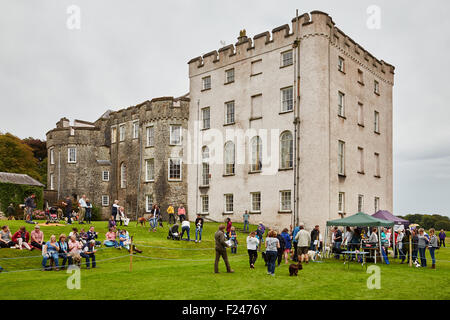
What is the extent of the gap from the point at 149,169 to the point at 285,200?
15213mm

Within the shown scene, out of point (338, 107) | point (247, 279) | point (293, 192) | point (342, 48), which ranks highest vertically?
point (342, 48)

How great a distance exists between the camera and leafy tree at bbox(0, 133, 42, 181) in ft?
198

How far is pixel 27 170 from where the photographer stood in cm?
6169

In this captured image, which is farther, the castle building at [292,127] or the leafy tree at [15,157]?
the leafy tree at [15,157]

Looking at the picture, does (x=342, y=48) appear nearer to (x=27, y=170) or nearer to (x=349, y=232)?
(x=349, y=232)

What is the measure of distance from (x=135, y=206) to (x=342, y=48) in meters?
24.7

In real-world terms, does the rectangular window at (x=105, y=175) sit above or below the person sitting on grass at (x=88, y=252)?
above

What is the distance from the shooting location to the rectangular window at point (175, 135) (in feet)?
134

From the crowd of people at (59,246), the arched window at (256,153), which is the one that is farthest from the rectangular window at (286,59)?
the crowd of people at (59,246)

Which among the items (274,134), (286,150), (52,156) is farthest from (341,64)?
(52,156)

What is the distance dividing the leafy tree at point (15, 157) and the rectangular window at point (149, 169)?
27.7 m

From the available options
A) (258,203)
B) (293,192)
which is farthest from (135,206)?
(293,192)

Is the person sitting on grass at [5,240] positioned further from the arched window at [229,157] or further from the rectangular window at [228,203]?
the arched window at [229,157]

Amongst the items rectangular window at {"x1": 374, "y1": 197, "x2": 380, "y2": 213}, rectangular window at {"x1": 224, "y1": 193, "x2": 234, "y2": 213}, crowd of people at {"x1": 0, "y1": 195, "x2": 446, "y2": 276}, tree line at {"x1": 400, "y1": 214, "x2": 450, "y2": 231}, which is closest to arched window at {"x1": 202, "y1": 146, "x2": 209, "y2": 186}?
rectangular window at {"x1": 224, "y1": 193, "x2": 234, "y2": 213}
